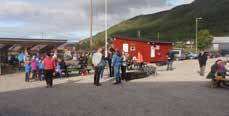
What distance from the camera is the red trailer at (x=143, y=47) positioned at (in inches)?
1731

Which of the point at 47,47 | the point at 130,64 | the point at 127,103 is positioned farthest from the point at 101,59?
the point at 47,47

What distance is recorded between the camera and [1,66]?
1344 inches

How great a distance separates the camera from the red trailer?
43969 mm

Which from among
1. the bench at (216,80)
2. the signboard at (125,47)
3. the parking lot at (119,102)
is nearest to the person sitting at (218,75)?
the bench at (216,80)

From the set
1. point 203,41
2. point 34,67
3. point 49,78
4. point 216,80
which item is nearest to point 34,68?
point 34,67

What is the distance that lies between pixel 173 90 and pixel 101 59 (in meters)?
3.75

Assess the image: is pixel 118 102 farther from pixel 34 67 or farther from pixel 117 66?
pixel 34 67

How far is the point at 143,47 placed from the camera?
1800 inches

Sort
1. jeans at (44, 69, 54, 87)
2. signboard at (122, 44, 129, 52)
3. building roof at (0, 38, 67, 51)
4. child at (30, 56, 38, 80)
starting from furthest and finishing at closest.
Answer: signboard at (122, 44, 129, 52), building roof at (0, 38, 67, 51), child at (30, 56, 38, 80), jeans at (44, 69, 54, 87)

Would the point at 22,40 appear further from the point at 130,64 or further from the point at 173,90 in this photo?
the point at 173,90

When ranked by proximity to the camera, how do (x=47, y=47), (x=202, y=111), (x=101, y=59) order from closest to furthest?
(x=202, y=111), (x=101, y=59), (x=47, y=47)

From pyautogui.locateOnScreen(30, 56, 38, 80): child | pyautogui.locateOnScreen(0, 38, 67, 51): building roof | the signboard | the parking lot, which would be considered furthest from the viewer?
the signboard

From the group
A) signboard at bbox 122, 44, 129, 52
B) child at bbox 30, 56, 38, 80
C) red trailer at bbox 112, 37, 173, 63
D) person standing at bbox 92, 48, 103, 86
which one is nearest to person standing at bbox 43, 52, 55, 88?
person standing at bbox 92, 48, 103, 86

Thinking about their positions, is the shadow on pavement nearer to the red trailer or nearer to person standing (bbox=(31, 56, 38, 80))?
person standing (bbox=(31, 56, 38, 80))
